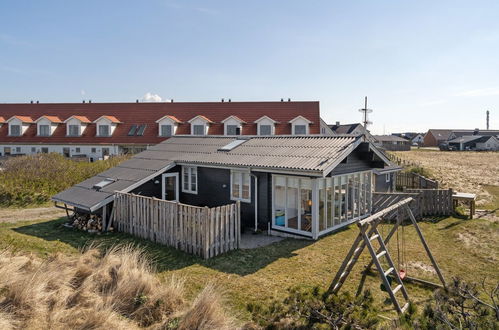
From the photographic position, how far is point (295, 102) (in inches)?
1427

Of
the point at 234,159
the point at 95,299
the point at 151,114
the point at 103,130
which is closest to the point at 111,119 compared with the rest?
the point at 103,130

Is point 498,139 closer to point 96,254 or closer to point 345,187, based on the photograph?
point 345,187

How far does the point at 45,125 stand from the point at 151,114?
36.1 ft

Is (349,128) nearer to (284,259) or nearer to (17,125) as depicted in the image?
(17,125)

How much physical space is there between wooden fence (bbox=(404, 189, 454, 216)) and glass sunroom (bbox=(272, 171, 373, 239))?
4245 millimetres

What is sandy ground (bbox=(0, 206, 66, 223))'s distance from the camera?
14883mm

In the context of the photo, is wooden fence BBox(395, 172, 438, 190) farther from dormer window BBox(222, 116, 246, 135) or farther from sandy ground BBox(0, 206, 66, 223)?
sandy ground BBox(0, 206, 66, 223)

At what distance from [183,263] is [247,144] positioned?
24.4 ft

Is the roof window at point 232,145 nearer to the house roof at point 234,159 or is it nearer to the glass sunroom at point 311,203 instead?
the house roof at point 234,159

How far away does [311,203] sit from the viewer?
39.4 ft

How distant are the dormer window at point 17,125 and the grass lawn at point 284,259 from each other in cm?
2772

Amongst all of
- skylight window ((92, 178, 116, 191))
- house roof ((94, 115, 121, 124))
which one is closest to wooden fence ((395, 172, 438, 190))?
skylight window ((92, 178, 116, 191))

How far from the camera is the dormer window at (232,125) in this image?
1345 inches

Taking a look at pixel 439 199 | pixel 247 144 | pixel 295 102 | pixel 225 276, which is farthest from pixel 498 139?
pixel 225 276
